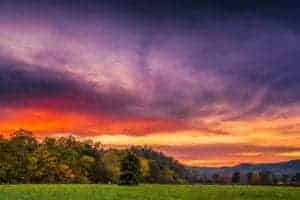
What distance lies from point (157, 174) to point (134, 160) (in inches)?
2713

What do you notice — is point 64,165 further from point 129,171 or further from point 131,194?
point 131,194

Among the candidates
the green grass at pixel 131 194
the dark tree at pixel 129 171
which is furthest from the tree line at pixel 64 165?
the green grass at pixel 131 194

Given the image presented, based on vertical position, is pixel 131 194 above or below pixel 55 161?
below

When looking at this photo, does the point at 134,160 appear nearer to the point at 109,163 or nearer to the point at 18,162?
the point at 18,162

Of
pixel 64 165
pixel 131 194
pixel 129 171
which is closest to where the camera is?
pixel 131 194

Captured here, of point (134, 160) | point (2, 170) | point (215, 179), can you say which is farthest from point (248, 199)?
point (215, 179)

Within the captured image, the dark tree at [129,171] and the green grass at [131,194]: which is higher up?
the dark tree at [129,171]

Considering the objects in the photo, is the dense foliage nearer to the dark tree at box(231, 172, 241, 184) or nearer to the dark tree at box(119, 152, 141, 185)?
the dark tree at box(119, 152, 141, 185)

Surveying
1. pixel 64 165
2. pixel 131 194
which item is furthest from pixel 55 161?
pixel 131 194

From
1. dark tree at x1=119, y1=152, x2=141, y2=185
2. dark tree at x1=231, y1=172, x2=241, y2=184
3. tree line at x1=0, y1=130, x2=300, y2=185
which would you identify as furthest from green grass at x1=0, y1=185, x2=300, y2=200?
dark tree at x1=231, y1=172, x2=241, y2=184

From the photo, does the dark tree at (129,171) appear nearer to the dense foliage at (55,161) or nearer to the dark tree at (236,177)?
the dense foliage at (55,161)

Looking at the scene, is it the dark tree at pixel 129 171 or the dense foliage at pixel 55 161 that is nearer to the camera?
the dark tree at pixel 129 171

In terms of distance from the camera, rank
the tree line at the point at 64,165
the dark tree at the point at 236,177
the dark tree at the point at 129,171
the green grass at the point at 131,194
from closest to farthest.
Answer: the green grass at the point at 131,194 < the dark tree at the point at 129,171 < the tree line at the point at 64,165 < the dark tree at the point at 236,177

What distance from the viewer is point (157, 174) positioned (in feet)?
481
